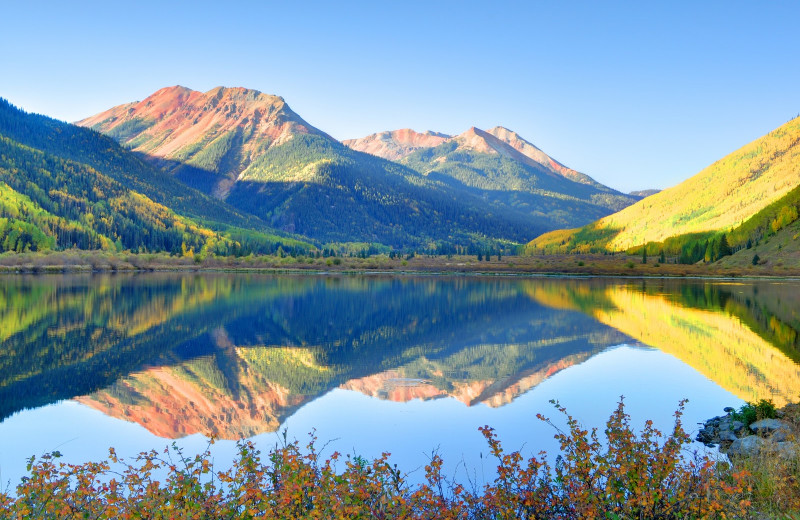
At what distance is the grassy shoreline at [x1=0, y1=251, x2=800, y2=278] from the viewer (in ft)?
345

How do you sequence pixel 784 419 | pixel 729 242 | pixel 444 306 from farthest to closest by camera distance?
pixel 729 242, pixel 444 306, pixel 784 419

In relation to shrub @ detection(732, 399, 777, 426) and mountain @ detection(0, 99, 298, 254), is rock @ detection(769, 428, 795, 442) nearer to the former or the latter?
shrub @ detection(732, 399, 777, 426)

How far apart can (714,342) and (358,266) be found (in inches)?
4091

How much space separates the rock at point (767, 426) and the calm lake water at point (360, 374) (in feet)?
7.38

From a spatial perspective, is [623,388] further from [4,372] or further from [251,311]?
[251,311]

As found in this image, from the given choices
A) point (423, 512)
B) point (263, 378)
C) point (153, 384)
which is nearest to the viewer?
point (423, 512)

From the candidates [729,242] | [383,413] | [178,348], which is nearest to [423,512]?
[383,413]

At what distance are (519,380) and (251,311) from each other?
90.0 feet

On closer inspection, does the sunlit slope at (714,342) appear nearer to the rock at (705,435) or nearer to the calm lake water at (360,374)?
the calm lake water at (360,374)

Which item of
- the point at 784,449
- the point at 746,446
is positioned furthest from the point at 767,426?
the point at 784,449

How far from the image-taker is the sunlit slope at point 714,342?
2161cm

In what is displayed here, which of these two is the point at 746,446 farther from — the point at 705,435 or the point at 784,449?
the point at 705,435

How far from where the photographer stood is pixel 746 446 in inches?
512

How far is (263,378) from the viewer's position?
22.0 metres
